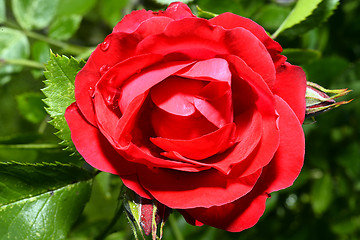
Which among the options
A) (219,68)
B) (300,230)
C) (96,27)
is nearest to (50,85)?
(219,68)

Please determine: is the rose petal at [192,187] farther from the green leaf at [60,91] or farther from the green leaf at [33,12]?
the green leaf at [33,12]

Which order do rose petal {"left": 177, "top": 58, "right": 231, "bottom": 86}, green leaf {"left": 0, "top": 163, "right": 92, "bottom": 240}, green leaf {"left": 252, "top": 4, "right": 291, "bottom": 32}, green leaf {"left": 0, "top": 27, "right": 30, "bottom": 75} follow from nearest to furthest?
rose petal {"left": 177, "top": 58, "right": 231, "bottom": 86} → green leaf {"left": 0, "top": 163, "right": 92, "bottom": 240} → green leaf {"left": 252, "top": 4, "right": 291, "bottom": 32} → green leaf {"left": 0, "top": 27, "right": 30, "bottom": 75}

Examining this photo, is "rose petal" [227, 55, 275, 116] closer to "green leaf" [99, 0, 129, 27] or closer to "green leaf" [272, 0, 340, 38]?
"green leaf" [272, 0, 340, 38]

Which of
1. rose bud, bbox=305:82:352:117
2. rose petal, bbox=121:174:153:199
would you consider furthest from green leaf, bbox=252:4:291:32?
rose petal, bbox=121:174:153:199

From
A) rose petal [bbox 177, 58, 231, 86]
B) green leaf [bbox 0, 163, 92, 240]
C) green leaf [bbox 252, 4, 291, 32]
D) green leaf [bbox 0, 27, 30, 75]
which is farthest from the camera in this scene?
green leaf [bbox 0, 27, 30, 75]

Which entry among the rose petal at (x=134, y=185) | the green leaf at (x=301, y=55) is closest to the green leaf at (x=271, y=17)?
the green leaf at (x=301, y=55)

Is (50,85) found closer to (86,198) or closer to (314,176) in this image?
(86,198)

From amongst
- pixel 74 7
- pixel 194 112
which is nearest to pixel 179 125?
pixel 194 112
